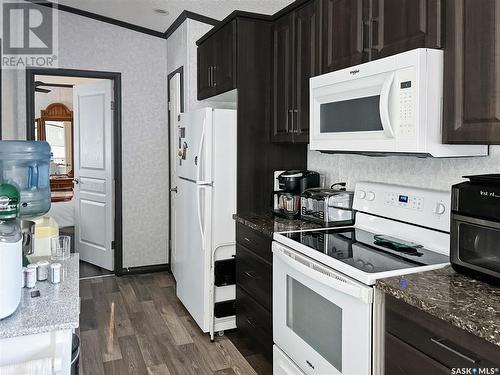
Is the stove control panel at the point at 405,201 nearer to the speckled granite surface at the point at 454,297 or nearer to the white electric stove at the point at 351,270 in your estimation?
the white electric stove at the point at 351,270

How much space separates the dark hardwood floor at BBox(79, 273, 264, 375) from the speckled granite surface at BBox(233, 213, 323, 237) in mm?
862

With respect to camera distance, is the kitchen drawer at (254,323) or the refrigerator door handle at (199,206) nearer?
the kitchen drawer at (254,323)

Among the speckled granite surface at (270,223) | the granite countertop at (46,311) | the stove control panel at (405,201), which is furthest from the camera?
the speckled granite surface at (270,223)

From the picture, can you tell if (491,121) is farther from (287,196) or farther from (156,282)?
(156,282)

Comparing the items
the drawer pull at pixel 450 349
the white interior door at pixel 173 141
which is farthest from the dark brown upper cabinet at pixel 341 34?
the white interior door at pixel 173 141

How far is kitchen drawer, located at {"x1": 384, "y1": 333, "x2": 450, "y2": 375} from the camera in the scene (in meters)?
1.33

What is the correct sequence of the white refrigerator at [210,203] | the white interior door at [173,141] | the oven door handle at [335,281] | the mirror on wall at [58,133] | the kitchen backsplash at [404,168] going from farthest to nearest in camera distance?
the mirror on wall at [58,133], the white interior door at [173,141], the white refrigerator at [210,203], the kitchen backsplash at [404,168], the oven door handle at [335,281]

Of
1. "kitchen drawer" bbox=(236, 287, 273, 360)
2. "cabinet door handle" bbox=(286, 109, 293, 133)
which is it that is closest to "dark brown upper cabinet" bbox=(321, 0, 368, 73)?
"cabinet door handle" bbox=(286, 109, 293, 133)

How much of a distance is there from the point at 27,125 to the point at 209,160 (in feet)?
7.94

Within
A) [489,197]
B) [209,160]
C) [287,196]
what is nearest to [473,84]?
[489,197]

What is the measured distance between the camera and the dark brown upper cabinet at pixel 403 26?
1683mm

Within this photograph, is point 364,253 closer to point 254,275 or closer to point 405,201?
point 405,201

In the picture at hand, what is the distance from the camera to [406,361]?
1.44 metres

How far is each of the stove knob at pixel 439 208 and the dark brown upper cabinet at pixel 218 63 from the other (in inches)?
63.4
